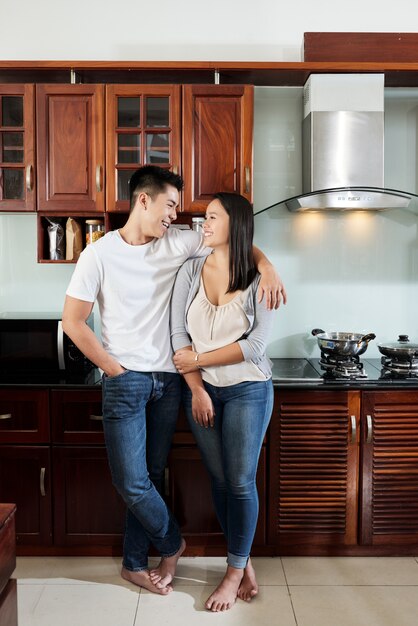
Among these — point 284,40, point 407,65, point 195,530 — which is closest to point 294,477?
point 195,530

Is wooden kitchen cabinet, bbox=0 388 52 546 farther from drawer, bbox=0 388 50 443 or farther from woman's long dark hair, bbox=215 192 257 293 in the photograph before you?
woman's long dark hair, bbox=215 192 257 293

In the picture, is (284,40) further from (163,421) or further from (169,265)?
(163,421)

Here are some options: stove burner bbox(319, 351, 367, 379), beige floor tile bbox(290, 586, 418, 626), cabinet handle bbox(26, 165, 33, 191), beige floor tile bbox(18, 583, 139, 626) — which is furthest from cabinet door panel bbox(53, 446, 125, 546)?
cabinet handle bbox(26, 165, 33, 191)

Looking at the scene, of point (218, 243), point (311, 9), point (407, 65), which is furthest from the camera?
point (311, 9)

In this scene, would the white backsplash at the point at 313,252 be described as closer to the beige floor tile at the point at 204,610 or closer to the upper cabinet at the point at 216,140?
the upper cabinet at the point at 216,140

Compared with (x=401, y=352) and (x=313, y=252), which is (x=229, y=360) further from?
(x=313, y=252)

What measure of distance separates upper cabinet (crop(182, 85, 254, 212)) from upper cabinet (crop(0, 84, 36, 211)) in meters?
0.72

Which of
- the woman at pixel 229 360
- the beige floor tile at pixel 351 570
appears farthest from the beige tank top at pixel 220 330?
the beige floor tile at pixel 351 570

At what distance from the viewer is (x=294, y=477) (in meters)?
2.65

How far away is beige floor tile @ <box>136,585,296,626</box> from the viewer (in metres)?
2.21

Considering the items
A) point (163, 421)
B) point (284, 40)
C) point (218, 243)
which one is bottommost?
point (163, 421)

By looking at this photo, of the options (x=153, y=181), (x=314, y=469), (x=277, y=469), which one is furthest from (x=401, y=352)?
(x=153, y=181)

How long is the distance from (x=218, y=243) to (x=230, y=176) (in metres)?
0.64

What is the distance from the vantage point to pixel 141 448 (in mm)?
2305
